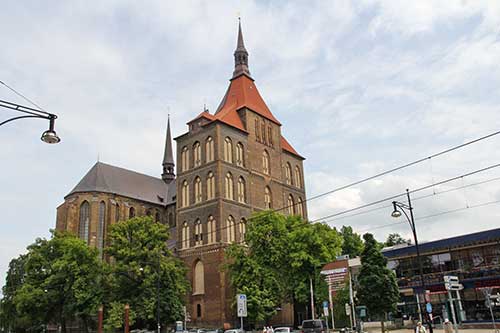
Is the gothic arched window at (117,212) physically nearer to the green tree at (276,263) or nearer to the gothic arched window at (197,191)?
the gothic arched window at (197,191)

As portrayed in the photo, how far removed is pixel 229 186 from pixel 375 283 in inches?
930

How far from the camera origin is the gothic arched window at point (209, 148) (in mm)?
57916

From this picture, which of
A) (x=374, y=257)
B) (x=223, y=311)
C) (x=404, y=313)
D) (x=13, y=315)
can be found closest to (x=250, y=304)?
(x=223, y=311)

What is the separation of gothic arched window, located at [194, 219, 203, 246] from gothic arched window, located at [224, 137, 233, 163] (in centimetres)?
819

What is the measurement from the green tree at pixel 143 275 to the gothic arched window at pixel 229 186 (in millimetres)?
10233

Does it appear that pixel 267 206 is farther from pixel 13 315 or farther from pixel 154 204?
pixel 13 315

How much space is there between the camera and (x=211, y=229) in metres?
55.2

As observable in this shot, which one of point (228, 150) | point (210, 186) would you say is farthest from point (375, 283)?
point (228, 150)

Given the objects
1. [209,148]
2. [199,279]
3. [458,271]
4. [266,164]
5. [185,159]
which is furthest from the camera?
[266,164]

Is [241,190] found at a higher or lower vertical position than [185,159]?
lower

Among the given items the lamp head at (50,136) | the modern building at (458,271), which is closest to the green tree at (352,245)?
the modern building at (458,271)

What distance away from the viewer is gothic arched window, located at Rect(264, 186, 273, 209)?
62216 mm

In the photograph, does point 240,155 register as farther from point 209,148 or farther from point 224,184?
point 224,184

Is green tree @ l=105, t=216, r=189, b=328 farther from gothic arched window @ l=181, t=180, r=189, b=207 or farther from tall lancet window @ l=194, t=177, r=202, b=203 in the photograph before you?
gothic arched window @ l=181, t=180, r=189, b=207
